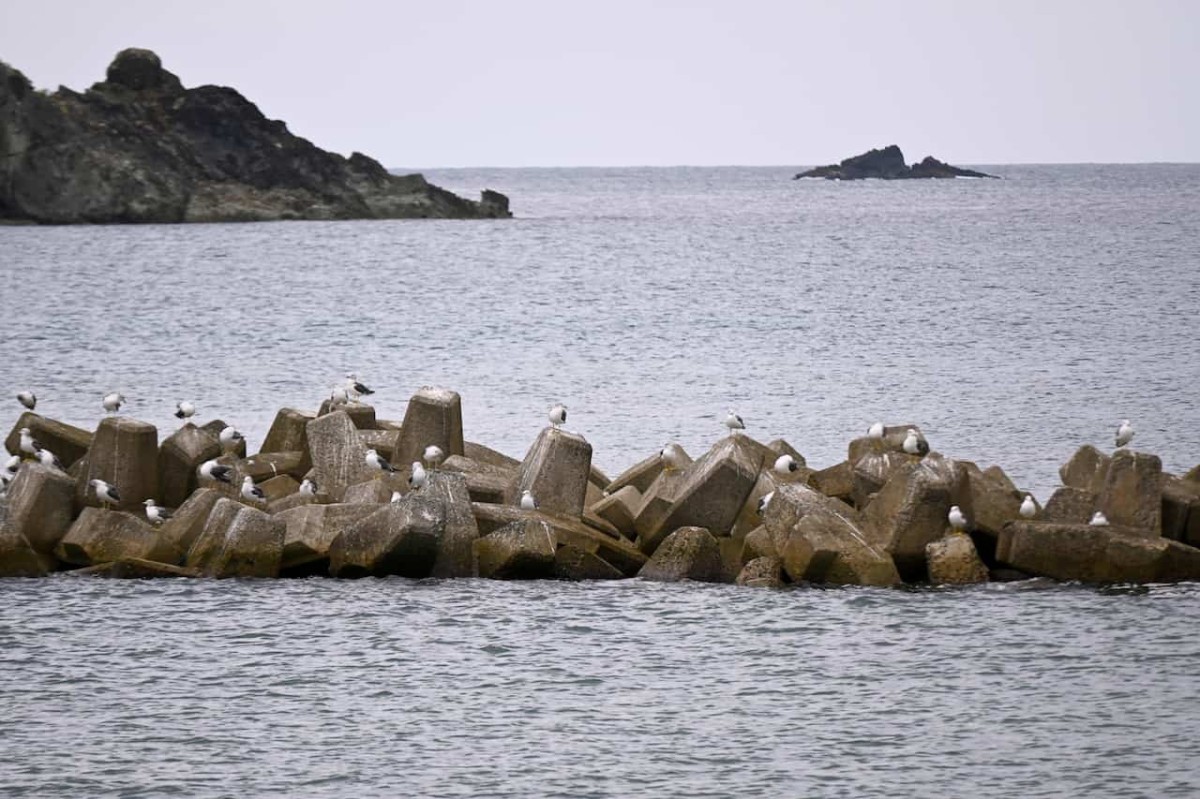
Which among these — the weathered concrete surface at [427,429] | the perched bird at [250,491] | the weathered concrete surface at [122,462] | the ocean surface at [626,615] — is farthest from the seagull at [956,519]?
the weathered concrete surface at [122,462]

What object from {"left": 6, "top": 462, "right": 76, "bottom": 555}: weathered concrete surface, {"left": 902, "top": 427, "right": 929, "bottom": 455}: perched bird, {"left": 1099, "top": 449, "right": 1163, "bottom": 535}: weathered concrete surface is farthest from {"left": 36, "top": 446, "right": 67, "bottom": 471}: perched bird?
{"left": 1099, "top": 449, "right": 1163, "bottom": 535}: weathered concrete surface

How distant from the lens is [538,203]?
631ft

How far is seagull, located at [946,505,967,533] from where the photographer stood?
21594mm

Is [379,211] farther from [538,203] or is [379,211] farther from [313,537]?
[313,537]

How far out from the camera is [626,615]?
20.6 metres

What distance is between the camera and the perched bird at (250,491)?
23.0 m

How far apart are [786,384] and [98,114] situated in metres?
89.2

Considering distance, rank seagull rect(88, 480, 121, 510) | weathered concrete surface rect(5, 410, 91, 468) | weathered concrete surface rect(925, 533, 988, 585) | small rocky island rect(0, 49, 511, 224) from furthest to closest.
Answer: small rocky island rect(0, 49, 511, 224), weathered concrete surface rect(5, 410, 91, 468), seagull rect(88, 480, 121, 510), weathered concrete surface rect(925, 533, 988, 585)

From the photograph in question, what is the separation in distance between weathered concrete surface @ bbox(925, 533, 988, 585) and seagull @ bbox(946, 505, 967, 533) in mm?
142

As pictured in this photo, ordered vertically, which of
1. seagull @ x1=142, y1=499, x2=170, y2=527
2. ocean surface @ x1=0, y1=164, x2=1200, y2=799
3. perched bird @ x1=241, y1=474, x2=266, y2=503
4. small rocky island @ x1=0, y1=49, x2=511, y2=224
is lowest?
ocean surface @ x1=0, y1=164, x2=1200, y2=799

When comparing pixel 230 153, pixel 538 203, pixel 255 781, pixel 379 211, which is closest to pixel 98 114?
pixel 230 153

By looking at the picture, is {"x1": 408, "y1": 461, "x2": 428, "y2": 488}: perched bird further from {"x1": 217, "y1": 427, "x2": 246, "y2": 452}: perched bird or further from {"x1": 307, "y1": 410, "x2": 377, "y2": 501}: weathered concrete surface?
{"x1": 217, "y1": 427, "x2": 246, "y2": 452}: perched bird

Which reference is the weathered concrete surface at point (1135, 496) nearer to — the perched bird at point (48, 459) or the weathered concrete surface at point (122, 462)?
the weathered concrete surface at point (122, 462)

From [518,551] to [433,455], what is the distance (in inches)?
90.8
